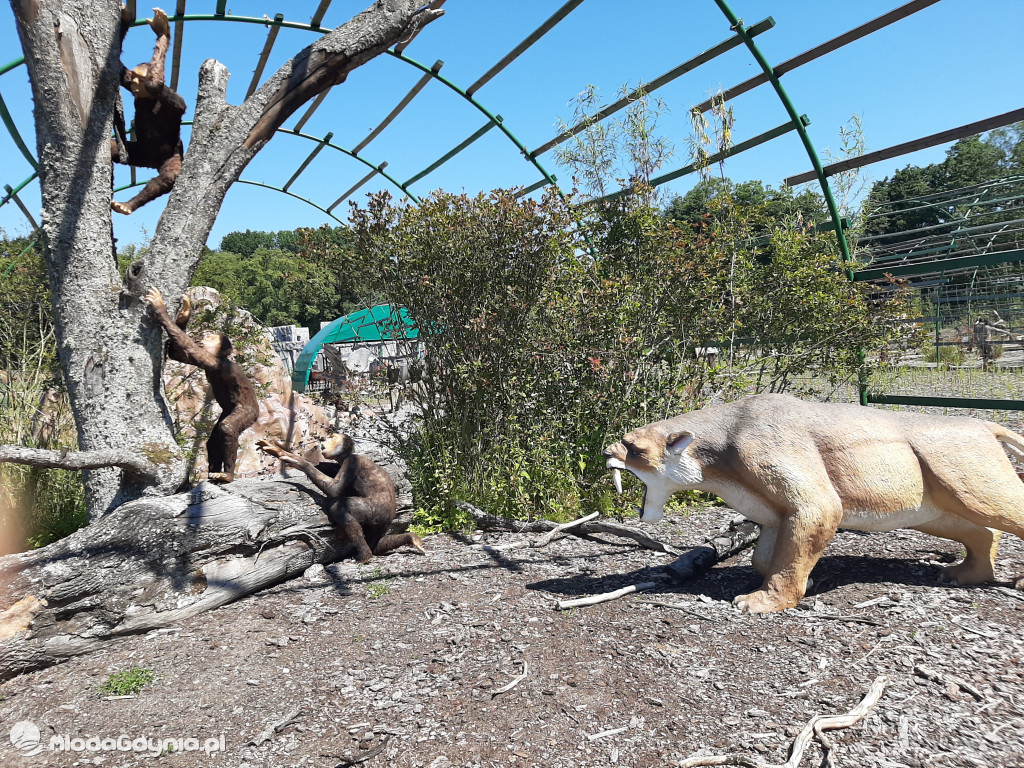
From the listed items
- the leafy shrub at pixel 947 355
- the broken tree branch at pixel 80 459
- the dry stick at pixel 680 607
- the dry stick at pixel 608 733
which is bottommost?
the dry stick at pixel 608 733

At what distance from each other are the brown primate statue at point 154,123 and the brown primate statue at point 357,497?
1995 mm

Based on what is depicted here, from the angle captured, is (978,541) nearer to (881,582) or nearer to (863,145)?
(881,582)

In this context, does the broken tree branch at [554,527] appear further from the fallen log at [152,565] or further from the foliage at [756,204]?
the foliage at [756,204]

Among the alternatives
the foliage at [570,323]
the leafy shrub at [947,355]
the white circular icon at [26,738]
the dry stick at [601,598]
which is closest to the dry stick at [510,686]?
the dry stick at [601,598]

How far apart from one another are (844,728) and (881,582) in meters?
1.55

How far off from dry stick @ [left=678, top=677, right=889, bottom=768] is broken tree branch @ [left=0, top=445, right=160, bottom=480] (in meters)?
3.26

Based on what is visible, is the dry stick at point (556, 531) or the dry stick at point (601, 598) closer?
the dry stick at point (601, 598)

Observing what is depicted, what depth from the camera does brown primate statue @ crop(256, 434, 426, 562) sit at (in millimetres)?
4273

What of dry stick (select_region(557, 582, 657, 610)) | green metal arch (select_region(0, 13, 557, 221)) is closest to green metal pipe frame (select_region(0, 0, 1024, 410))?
green metal arch (select_region(0, 13, 557, 221))

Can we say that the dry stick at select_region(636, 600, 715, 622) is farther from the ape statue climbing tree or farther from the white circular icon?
the white circular icon

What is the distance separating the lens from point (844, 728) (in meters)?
2.26

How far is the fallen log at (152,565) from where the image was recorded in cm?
313

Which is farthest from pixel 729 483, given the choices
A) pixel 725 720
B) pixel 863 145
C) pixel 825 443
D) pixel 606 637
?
pixel 863 145

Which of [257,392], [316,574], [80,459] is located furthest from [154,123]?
[316,574]
